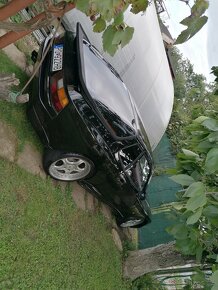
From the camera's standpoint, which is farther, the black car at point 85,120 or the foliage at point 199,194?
the black car at point 85,120

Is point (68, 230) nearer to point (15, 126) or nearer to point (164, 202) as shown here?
point (15, 126)

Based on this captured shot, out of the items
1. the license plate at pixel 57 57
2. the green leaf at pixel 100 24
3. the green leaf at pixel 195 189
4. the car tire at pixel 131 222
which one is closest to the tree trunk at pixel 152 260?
the car tire at pixel 131 222

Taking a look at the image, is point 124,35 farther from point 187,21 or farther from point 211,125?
point 211,125

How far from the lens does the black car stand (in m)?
4.14

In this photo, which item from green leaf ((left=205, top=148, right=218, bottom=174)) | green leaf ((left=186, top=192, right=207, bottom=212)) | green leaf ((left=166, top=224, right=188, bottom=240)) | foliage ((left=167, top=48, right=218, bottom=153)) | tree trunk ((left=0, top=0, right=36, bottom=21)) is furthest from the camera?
foliage ((left=167, top=48, right=218, bottom=153))

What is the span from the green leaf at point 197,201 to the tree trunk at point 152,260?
345 cm

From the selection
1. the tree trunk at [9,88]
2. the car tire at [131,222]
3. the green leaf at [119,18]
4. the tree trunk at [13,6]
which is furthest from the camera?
the car tire at [131,222]

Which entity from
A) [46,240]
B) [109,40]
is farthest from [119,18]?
[46,240]

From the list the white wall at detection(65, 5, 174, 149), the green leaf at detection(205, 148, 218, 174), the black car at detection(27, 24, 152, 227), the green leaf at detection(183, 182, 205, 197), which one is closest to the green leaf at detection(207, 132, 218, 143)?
the green leaf at detection(205, 148, 218, 174)

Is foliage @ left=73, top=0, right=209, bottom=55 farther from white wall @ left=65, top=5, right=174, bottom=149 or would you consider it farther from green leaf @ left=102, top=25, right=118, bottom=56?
white wall @ left=65, top=5, right=174, bottom=149

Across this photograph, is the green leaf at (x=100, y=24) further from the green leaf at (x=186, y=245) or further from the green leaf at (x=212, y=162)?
the green leaf at (x=186, y=245)

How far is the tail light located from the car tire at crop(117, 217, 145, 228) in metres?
2.48

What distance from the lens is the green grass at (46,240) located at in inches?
148

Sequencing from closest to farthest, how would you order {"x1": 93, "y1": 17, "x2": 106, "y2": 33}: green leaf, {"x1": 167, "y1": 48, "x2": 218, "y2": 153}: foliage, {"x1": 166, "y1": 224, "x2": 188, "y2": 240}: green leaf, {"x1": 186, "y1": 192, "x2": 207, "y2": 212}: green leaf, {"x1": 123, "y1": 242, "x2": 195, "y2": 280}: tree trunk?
{"x1": 93, "y1": 17, "x2": 106, "y2": 33}: green leaf < {"x1": 186, "y1": 192, "x2": 207, "y2": 212}: green leaf < {"x1": 166, "y1": 224, "x2": 188, "y2": 240}: green leaf < {"x1": 123, "y1": 242, "x2": 195, "y2": 280}: tree trunk < {"x1": 167, "y1": 48, "x2": 218, "y2": 153}: foliage
